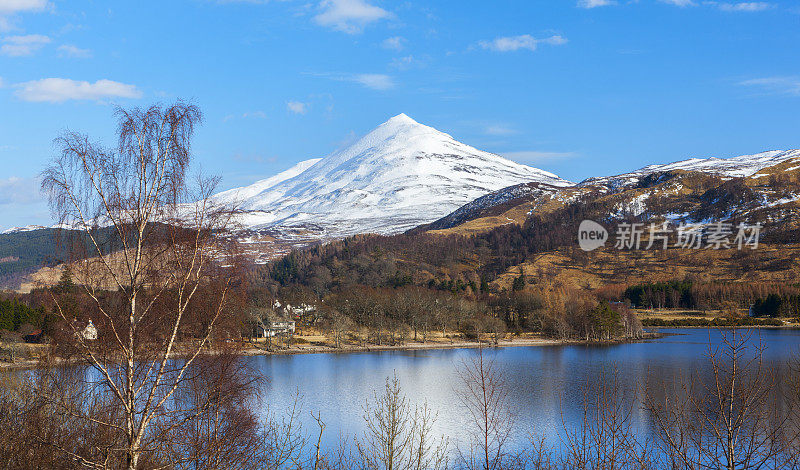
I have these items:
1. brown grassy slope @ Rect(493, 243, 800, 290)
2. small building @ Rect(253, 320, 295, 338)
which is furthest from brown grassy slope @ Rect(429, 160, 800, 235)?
small building @ Rect(253, 320, 295, 338)

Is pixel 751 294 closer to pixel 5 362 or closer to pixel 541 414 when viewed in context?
pixel 541 414

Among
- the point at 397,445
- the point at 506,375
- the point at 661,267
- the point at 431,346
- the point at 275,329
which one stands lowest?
the point at 431,346

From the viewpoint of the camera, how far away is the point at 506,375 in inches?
1548

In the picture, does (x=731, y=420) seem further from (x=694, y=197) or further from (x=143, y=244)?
(x=694, y=197)

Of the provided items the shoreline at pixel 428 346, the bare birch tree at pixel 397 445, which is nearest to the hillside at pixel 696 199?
the shoreline at pixel 428 346

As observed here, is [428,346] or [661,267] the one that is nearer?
[428,346]

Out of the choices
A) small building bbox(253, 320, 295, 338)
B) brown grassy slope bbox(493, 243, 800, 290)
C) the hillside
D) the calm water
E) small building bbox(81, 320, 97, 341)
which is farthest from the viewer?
the hillside

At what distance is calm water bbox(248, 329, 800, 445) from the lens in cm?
2734

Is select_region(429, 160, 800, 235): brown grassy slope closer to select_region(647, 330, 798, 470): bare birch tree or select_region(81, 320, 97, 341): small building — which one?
select_region(647, 330, 798, 470): bare birch tree

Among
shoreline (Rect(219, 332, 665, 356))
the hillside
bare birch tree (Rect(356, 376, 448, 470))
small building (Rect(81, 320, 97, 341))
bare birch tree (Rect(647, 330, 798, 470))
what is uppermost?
the hillside

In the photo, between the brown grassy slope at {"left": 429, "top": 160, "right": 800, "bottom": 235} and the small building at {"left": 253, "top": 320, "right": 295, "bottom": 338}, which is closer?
the small building at {"left": 253, "top": 320, "right": 295, "bottom": 338}

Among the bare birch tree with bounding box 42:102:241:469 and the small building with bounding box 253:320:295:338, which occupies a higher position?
the bare birch tree with bounding box 42:102:241:469

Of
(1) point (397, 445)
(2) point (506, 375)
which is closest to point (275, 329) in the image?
(2) point (506, 375)

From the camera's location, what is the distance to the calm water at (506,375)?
2734 centimetres
